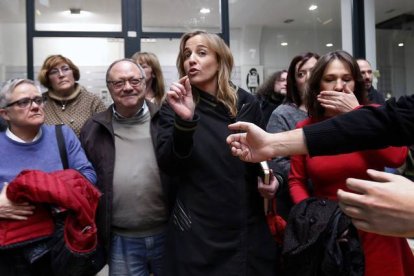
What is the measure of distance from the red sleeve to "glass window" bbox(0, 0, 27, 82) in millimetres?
3637

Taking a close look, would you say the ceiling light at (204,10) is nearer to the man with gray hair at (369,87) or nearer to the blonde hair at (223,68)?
the man with gray hair at (369,87)

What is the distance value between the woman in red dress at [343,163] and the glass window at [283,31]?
354 centimetres

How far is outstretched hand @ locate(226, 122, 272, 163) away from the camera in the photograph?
135 cm

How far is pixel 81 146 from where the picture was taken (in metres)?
2.07

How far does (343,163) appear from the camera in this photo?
1.68 m

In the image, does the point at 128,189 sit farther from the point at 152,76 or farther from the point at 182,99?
the point at 152,76

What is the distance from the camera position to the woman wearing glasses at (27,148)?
1.78m

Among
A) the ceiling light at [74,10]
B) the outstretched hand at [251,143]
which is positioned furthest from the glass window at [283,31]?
the outstretched hand at [251,143]

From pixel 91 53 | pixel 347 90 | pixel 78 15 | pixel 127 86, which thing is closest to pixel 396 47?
pixel 91 53

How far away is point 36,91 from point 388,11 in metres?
5.95

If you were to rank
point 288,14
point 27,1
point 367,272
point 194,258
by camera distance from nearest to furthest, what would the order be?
point 367,272 → point 194,258 → point 27,1 → point 288,14

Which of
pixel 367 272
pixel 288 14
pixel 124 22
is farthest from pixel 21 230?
pixel 288 14

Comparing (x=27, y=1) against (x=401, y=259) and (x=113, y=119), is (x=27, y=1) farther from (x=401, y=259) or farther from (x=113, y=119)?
(x=401, y=259)

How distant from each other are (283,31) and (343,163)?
191 inches
